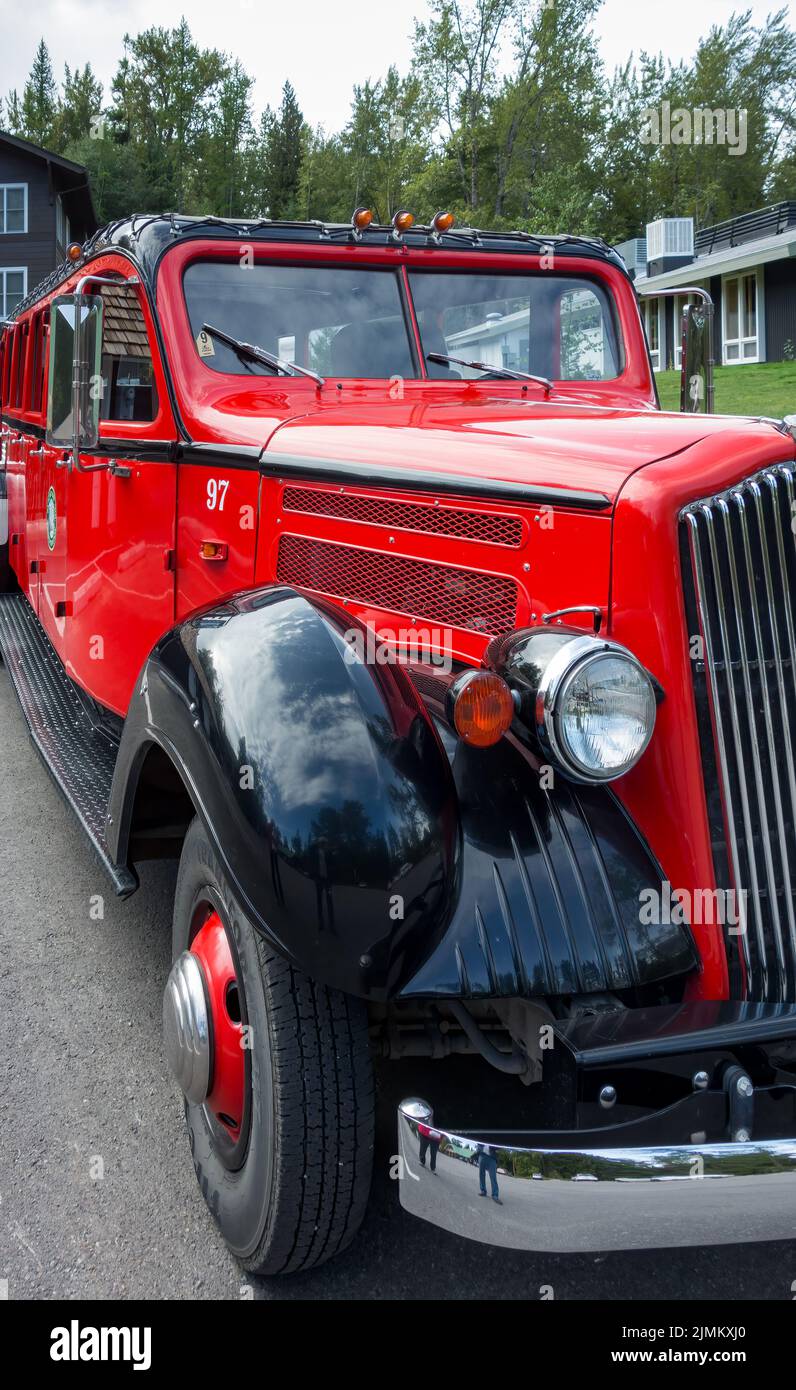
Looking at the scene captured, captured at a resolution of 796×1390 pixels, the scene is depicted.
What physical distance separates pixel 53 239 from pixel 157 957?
97.8 feet

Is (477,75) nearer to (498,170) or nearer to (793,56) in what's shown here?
(498,170)

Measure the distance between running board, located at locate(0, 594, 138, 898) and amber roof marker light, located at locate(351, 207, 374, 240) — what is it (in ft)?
5.91

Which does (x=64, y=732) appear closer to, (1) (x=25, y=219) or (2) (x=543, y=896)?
(2) (x=543, y=896)

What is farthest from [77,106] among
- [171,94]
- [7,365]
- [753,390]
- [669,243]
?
[7,365]

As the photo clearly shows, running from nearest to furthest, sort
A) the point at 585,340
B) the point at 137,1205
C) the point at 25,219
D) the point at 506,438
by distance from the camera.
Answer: the point at 137,1205 → the point at 506,438 → the point at 585,340 → the point at 25,219

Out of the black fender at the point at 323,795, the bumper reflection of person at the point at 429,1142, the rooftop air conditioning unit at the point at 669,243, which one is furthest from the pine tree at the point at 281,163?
the bumper reflection of person at the point at 429,1142

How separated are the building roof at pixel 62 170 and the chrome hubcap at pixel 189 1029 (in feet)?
99.3

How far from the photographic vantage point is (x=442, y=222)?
3527 millimetres

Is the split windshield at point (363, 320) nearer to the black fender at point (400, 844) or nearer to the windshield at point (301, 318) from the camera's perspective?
the windshield at point (301, 318)

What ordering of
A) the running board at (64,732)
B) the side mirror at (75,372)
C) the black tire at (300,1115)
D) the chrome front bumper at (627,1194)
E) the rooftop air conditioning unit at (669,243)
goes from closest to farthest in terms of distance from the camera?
the chrome front bumper at (627,1194) < the black tire at (300,1115) < the running board at (64,732) < the side mirror at (75,372) < the rooftop air conditioning unit at (669,243)

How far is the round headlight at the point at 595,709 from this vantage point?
6.15ft

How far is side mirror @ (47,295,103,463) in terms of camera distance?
3268 millimetres

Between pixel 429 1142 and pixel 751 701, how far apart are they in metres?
0.90
